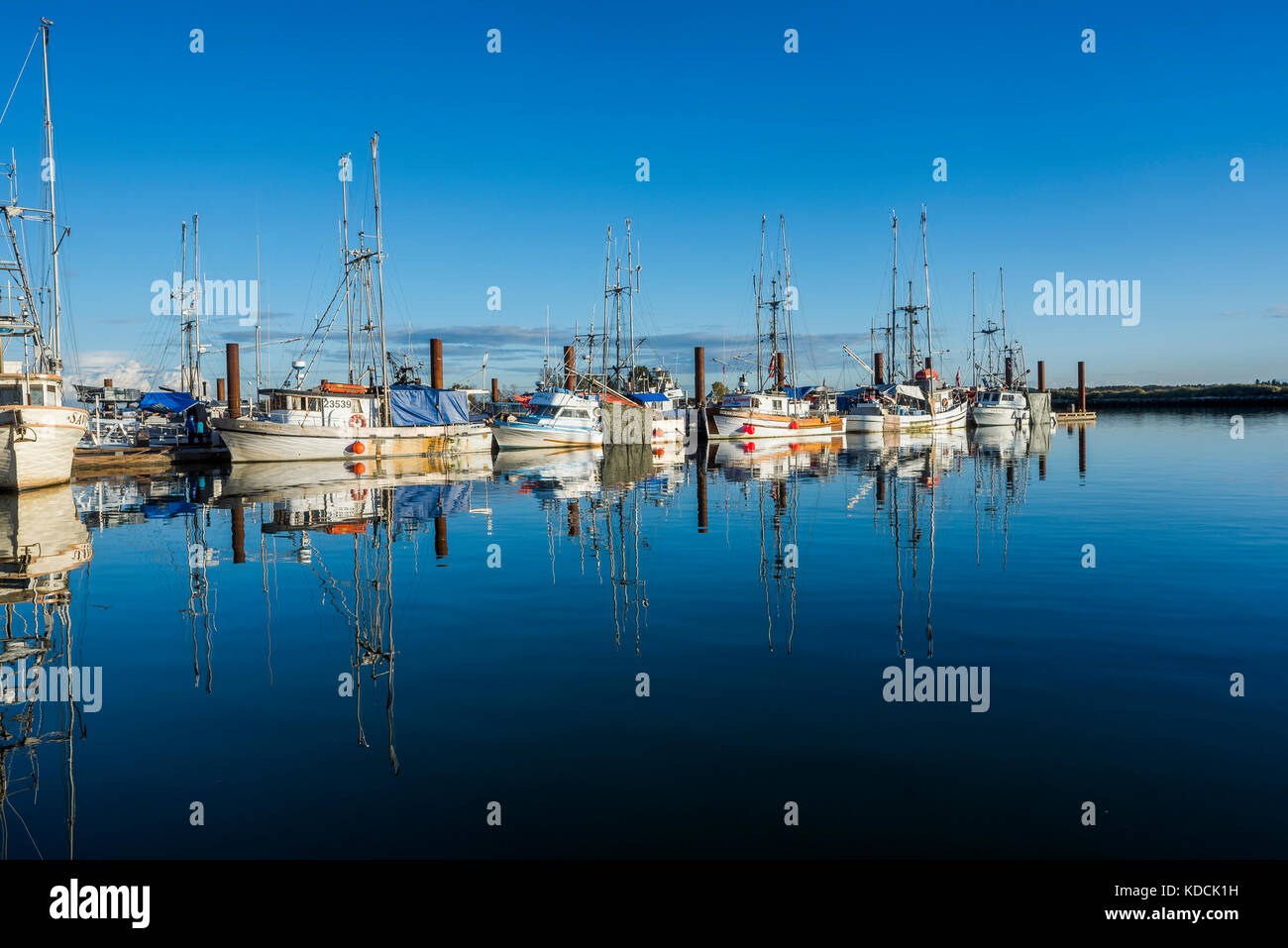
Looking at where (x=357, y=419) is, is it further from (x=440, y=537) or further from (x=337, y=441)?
(x=440, y=537)

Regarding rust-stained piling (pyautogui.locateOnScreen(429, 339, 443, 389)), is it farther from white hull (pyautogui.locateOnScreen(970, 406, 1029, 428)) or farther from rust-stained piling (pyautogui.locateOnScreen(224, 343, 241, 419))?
white hull (pyautogui.locateOnScreen(970, 406, 1029, 428))

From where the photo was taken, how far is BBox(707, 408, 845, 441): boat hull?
Result: 81188 millimetres

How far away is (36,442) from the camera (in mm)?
32906

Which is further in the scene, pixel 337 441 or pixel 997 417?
pixel 997 417

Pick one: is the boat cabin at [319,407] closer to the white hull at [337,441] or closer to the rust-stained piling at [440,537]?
the white hull at [337,441]

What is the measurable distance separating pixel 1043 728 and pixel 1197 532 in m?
16.5

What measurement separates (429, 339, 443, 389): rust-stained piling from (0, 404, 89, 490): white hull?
115ft

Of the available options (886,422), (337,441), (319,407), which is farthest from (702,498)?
(886,422)

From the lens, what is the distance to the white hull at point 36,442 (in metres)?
31.6

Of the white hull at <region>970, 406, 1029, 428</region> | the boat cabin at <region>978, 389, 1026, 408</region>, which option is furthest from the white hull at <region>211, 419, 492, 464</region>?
the boat cabin at <region>978, 389, 1026, 408</region>

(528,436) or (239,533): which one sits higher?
(528,436)

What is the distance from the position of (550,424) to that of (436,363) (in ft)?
34.9
